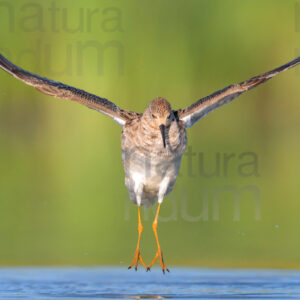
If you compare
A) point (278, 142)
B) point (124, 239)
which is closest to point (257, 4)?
point (278, 142)

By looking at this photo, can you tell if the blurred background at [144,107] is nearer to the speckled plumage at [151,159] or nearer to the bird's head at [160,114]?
the speckled plumage at [151,159]

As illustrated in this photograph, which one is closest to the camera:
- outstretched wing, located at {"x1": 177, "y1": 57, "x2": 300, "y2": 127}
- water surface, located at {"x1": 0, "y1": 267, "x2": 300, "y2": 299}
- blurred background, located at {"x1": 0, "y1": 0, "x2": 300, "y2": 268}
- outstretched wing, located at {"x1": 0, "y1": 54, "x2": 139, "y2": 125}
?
water surface, located at {"x1": 0, "y1": 267, "x2": 300, "y2": 299}

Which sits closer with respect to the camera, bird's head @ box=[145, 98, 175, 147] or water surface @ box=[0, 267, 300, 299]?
water surface @ box=[0, 267, 300, 299]

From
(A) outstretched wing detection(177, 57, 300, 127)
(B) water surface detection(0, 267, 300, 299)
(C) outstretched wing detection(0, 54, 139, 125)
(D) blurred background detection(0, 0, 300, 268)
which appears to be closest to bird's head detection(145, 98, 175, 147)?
(A) outstretched wing detection(177, 57, 300, 127)

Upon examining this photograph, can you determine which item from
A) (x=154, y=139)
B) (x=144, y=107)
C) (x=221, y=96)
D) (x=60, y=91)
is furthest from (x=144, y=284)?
(x=144, y=107)

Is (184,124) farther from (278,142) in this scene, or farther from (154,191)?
(278,142)

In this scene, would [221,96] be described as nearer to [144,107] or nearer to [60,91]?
[60,91]

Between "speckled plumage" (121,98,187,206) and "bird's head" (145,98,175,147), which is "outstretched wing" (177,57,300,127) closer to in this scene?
"speckled plumage" (121,98,187,206)

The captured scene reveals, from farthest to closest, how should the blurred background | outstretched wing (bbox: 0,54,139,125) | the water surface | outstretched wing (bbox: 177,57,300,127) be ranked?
the blurred background, outstretched wing (bbox: 0,54,139,125), outstretched wing (bbox: 177,57,300,127), the water surface
